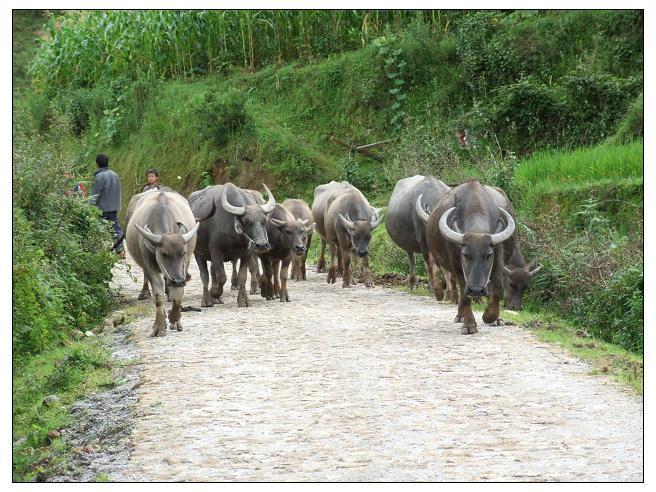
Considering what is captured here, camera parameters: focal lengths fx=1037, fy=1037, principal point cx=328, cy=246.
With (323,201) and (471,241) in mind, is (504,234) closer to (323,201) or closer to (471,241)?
(471,241)

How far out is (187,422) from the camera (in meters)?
8.05

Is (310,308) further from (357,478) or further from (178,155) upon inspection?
(178,155)

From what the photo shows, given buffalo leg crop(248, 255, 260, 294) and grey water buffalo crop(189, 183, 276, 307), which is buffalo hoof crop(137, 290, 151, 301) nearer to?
grey water buffalo crop(189, 183, 276, 307)

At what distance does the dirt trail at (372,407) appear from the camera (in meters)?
6.79

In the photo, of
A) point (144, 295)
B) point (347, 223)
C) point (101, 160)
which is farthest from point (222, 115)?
point (144, 295)

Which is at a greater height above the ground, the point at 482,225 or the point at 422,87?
the point at 422,87

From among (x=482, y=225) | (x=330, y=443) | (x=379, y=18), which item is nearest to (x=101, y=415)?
(x=330, y=443)

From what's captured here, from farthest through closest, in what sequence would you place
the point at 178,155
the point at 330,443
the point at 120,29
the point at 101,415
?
1. the point at 120,29
2. the point at 178,155
3. the point at 101,415
4. the point at 330,443

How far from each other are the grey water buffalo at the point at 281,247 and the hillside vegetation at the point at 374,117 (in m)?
2.35

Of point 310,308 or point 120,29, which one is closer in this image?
point 310,308

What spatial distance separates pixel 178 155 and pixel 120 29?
562 cm

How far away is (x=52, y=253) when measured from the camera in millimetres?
13664

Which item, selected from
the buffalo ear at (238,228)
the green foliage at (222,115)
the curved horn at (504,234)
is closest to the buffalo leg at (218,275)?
the buffalo ear at (238,228)

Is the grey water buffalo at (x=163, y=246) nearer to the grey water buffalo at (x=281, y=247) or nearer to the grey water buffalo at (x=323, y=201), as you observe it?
the grey water buffalo at (x=281, y=247)
